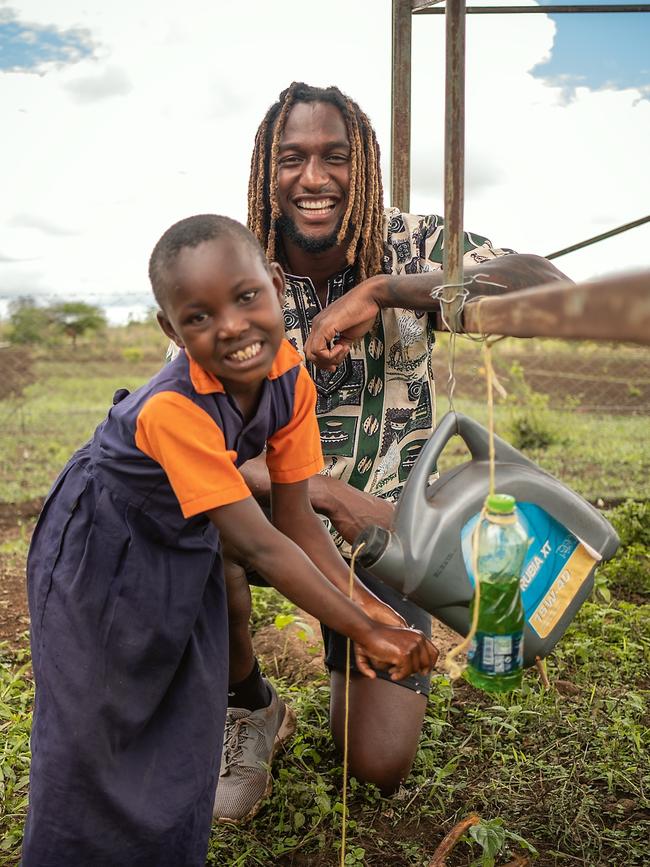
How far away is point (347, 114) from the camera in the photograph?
8.08 feet

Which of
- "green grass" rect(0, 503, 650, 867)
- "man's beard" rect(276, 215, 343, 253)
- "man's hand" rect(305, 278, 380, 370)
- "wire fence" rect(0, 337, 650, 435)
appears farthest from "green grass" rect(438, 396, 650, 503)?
"man's hand" rect(305, 278, 380, 370)

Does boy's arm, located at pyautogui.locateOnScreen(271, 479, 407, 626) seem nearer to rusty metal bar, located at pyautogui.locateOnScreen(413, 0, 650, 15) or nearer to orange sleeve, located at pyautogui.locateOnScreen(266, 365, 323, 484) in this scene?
orange sleeve, located at pyautogui.locateOnScreen(266, 365, 323, 484)

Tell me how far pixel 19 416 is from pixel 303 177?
7159 mm

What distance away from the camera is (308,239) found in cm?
249

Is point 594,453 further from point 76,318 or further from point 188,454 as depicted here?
point 76,318

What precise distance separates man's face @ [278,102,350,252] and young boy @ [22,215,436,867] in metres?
0.74

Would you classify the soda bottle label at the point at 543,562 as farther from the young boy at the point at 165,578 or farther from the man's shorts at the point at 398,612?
the man's shorts at the point at 398,612

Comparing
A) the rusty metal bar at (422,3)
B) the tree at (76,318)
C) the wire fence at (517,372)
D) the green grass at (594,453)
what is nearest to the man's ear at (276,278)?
the rusty metal bar at (422,3)

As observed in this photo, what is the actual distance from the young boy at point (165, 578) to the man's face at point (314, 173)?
74 cm

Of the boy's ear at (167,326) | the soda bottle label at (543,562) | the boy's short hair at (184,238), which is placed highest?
the boy's short hair at (184,238)

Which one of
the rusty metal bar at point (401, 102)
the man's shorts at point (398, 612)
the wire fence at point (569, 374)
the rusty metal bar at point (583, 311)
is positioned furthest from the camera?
the wire fence at point (569, 374)

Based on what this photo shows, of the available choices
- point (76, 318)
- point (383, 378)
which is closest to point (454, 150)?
point (383, 378)

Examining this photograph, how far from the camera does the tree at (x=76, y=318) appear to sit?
1516 centimetres

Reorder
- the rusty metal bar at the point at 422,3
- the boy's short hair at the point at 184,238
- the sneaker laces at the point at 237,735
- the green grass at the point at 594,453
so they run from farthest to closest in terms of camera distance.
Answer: the green grass at the point at 594,453 → the rusty metal bar at the point at 422,3 → the sneaker laces at the point at 237,735 → the boy's short hair at the point at 184,238
